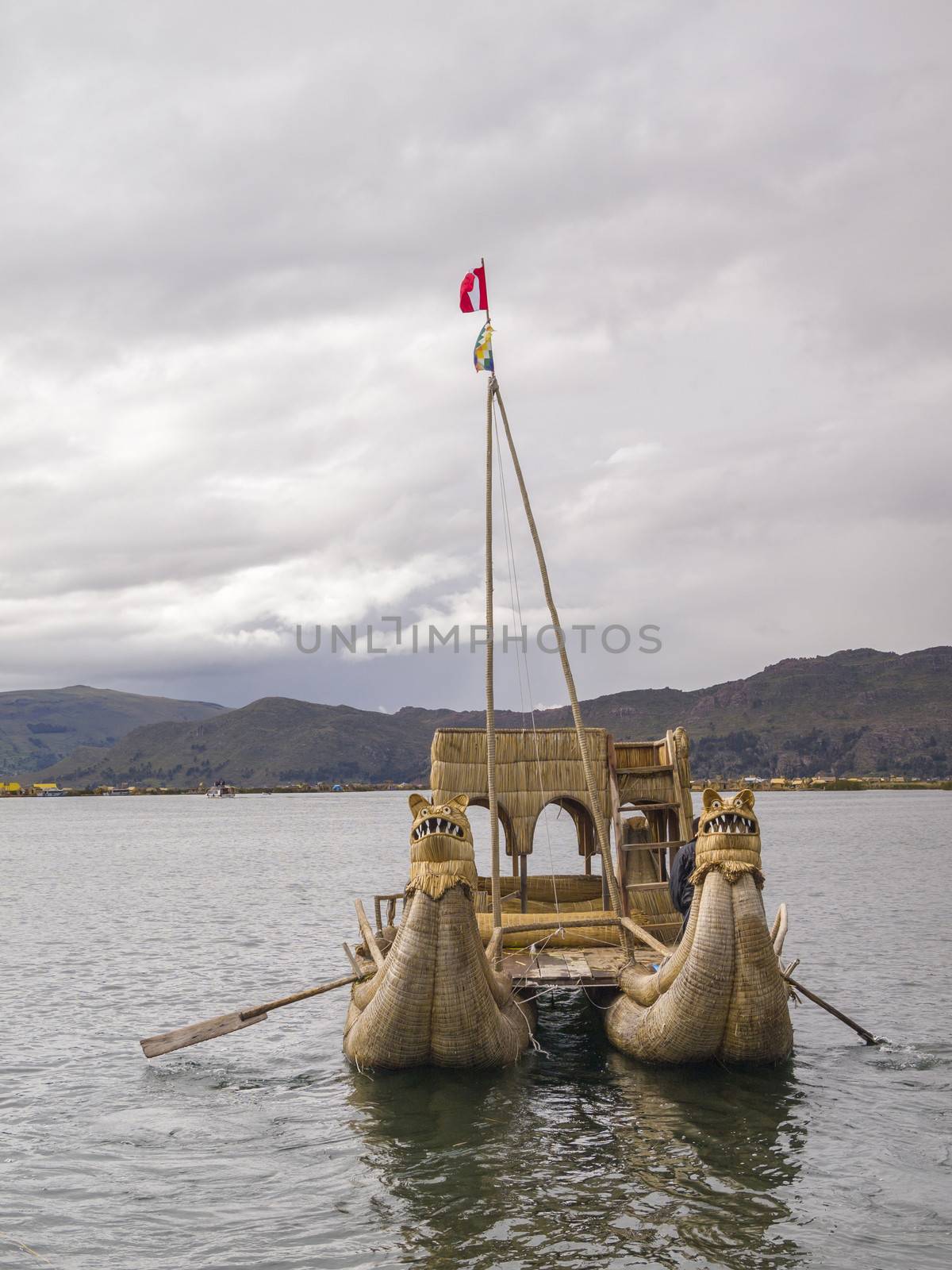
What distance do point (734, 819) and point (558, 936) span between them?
6.93 meters

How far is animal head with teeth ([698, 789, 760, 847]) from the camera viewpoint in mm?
14438

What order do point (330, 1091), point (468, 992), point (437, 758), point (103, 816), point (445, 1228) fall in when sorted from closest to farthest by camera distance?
1. point (445, 1228)
2. point (468, 992)
3. point (330, 1091)
4. point (437, 758)
5. point (103, 816)

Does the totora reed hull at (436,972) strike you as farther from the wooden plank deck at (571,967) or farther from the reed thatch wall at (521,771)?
the reed thatch wall at (521,771)

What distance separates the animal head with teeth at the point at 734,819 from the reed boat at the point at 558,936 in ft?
0.07

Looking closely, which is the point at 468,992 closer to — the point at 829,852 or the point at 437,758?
the point at 437,758

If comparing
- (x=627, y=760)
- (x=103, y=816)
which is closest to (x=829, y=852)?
(x=627, y=760)

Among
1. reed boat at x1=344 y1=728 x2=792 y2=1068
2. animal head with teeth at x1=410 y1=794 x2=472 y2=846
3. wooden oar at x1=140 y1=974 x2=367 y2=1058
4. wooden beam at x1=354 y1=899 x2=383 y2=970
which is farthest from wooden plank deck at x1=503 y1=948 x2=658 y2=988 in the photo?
animal head with teeth at x1=410 y1=794 x2=472 y2=846

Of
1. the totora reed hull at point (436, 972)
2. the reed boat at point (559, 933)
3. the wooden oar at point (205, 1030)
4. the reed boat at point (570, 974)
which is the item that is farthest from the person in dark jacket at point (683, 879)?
the wooden oar at point (205, 1030)

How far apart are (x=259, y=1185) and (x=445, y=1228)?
269 cm

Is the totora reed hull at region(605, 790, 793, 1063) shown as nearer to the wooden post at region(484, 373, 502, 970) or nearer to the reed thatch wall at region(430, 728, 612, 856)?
the wooden post at region(484, 373, 502, 970)

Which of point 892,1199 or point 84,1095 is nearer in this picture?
point 892,1199

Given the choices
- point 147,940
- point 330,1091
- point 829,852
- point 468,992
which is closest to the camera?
point 468,992

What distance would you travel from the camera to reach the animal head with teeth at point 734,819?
14438 mm

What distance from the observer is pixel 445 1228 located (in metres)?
11.2
